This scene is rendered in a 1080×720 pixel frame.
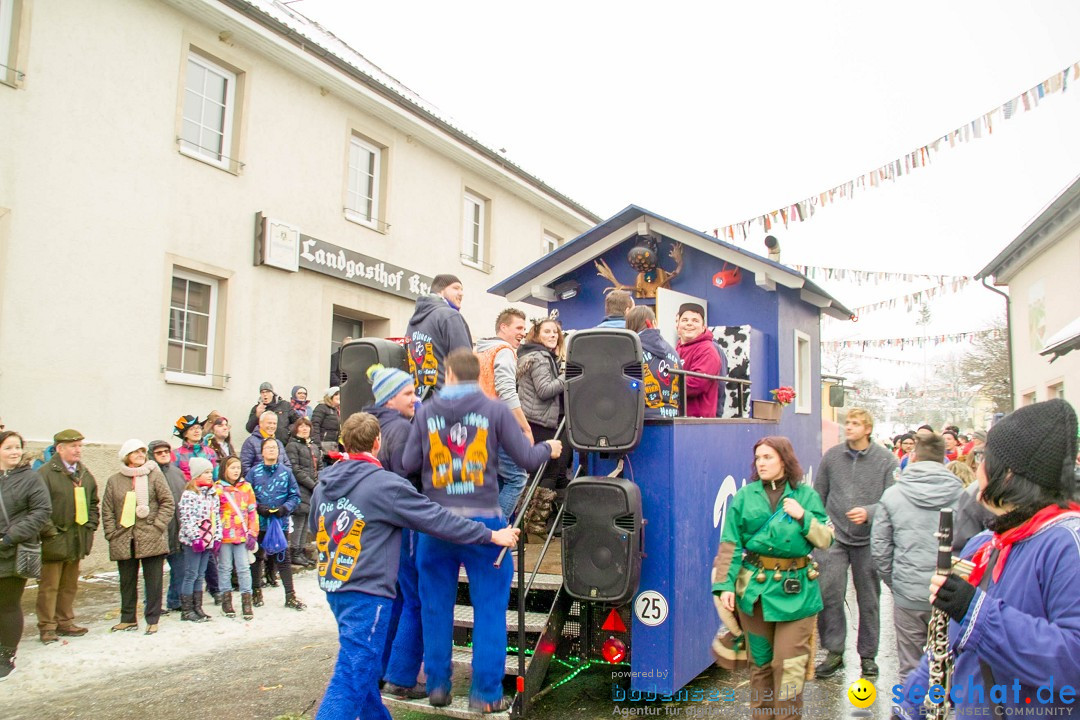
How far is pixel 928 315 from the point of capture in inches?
2813

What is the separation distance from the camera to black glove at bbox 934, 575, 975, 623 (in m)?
2.28

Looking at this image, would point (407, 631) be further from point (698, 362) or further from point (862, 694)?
point (698, 362)

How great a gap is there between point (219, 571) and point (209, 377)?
166 inches

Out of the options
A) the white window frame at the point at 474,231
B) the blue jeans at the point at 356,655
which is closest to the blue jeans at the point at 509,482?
the blue jeans at the point at 356,655

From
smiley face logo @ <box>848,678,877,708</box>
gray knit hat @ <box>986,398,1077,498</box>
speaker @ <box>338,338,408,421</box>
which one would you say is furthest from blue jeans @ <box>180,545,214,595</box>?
gray knit hat @ <box>986,398,1077,498</box>

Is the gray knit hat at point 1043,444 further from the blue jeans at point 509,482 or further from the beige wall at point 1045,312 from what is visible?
the beige wall at point 1045,312

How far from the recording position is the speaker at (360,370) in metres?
6.23

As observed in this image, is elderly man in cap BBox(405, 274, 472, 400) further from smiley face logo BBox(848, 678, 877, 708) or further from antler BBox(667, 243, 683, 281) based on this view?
antler BBox(667, 243, 683, 281)

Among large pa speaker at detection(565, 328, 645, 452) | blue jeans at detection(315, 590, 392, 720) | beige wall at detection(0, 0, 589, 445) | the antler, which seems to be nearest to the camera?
blue jeans at detection(315, 590, 392, 720)

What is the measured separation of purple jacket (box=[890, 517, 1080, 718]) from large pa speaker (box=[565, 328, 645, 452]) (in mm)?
2792

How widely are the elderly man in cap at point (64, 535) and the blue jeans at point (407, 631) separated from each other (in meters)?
3.76

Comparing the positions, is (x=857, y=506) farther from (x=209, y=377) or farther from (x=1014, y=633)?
(x=209, y=377)

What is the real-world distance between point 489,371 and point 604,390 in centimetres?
99

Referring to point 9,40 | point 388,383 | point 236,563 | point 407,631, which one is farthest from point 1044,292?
point 9,40
